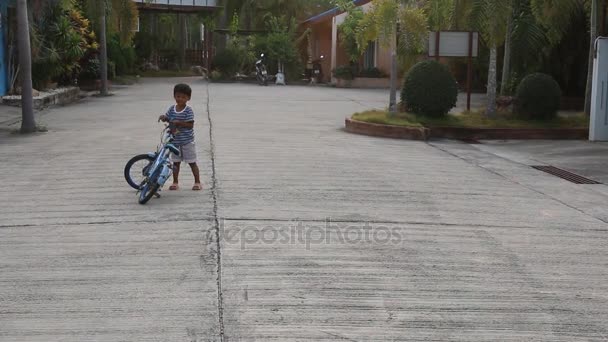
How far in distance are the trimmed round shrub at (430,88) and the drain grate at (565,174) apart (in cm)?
411

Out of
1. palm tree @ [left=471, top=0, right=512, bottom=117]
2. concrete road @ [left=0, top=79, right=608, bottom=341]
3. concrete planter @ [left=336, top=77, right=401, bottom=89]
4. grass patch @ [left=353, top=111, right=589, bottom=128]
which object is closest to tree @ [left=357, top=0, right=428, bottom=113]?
grass patch @ [left=353, top=111, right=589, bottom=128]

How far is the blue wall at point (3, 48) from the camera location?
2025cm

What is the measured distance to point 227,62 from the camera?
3375 centimetres

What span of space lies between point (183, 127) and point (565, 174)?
5.55 m

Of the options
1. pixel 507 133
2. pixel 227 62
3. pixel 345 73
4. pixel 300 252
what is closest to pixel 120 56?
pixel 227 62

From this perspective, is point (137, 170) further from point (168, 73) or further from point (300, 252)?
point (168, 73)

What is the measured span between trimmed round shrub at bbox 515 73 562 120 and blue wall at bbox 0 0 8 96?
42.0ft

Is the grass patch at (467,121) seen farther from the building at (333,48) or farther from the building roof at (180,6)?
the building roof at (180,6)

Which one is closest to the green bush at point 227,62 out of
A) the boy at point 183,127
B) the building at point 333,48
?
the building at point 333,48

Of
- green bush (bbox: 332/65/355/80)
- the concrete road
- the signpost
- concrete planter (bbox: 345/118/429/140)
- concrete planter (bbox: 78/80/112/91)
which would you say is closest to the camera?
the concrete road

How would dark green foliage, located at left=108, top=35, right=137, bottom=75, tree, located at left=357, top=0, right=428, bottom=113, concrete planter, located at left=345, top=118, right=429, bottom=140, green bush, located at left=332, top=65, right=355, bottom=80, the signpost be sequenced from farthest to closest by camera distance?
green bush, located at left=332, top=65, right=355, bottom=80 < dark green foliage, located at left=108, top=35, right=137, bottom=75 < the signpost < tree, located at left=357, top=0, right=428, bottom=113 < concrete planter, located at left=345, top=118, right=429, bottom=140

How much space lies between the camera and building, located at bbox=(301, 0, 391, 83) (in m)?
32.9

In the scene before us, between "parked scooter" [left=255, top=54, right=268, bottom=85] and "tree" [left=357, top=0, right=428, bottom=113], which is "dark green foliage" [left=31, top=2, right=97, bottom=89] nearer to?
"tree" [left=357, top=0, right=428, bottom=113]

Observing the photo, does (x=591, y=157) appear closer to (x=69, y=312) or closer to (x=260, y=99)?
(x=69, y=312)
